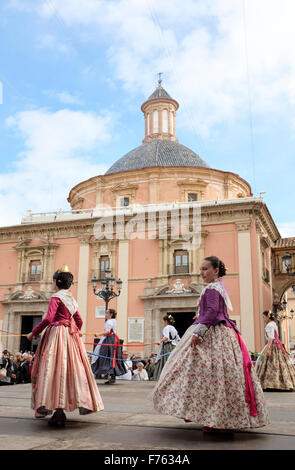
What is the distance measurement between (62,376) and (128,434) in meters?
0.83

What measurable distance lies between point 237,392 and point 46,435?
5.15 feet

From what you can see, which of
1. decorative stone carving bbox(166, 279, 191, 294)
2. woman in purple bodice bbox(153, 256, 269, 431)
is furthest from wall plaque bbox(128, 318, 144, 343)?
woman in purple bodice bbox(153, 256, 269, 431)

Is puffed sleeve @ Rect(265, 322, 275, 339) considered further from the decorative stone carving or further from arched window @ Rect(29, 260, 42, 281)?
arched window @ Rect(29, 260, 42, 281)

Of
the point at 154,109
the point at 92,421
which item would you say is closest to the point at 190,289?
the point at 154,109

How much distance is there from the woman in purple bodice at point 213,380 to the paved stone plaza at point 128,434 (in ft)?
0.53

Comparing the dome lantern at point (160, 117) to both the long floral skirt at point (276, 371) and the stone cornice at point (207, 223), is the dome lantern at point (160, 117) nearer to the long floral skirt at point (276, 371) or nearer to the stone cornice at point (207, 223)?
the stone cornice at point (207, 223)

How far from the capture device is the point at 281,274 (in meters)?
27.1

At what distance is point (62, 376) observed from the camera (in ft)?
13.2

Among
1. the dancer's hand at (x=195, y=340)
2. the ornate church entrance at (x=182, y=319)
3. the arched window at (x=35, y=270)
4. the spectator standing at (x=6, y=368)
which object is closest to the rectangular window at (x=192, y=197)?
the ornate church entrance at (x=182, y=319)

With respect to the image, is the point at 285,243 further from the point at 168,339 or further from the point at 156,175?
the point at 168,339

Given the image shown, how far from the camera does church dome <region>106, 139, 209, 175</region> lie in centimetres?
2742

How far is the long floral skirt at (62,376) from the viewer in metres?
4.00

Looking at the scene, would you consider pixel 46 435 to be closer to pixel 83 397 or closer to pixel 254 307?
pixel 83 397

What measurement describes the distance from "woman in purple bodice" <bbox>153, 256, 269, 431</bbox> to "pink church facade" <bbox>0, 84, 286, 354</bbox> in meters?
16.2
